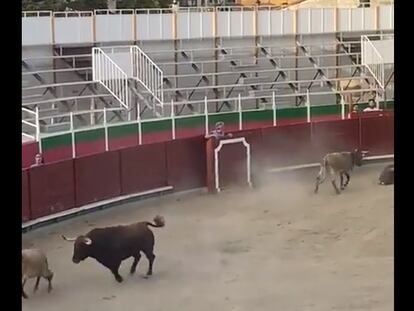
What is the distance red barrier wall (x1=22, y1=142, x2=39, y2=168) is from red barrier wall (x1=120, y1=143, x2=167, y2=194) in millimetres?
475

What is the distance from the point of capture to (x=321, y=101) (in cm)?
755

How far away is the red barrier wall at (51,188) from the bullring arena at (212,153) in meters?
0.01

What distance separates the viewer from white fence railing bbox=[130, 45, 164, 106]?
6914mm

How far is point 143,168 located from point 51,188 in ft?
2.61

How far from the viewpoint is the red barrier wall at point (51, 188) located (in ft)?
12.3

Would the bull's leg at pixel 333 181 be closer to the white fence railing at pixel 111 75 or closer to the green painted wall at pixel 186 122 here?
the green painted wall at pixel 186 122

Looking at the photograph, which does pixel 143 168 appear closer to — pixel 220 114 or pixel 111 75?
pixel 220 114

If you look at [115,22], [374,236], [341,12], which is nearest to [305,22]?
[341,12]

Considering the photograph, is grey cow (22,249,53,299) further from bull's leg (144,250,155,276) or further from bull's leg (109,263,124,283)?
bull's leg (144,250,155,276)

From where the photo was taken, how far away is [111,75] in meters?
6.67

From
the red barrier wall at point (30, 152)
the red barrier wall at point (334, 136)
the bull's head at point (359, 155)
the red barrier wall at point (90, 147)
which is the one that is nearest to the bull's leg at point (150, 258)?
the red barrier wall at point (30, 152)

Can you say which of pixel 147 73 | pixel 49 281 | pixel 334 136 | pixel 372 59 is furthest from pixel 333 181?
pixel 372 59
